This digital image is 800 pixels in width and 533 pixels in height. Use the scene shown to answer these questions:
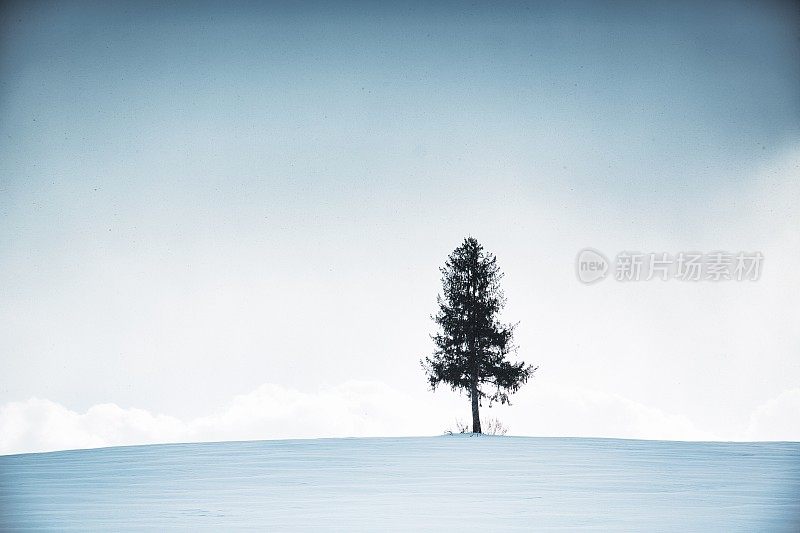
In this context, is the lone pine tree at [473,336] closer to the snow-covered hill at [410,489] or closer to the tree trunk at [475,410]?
the tree trunk at [475,410]

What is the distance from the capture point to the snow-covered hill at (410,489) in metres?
7.30

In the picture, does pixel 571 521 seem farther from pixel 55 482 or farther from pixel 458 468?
pixel 55 482

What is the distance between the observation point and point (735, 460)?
527 inches

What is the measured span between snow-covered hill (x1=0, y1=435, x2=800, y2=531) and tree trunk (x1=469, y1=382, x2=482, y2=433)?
23.9ft

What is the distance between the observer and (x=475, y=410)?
78.5ft

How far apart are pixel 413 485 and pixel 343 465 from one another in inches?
127

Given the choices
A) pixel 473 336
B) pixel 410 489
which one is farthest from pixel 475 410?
pixel 410 489

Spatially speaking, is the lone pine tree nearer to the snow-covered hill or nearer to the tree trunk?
the tree trunk

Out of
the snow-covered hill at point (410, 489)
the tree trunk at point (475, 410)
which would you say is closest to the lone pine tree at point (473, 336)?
the tree trunk at point (475, 410)

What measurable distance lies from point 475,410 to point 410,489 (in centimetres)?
1455

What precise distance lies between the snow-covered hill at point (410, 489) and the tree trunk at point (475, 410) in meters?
7.28

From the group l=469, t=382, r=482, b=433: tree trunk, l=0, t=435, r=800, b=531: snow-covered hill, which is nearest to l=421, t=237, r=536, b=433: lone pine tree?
l=469, t=382, r=482, b=433: tree trunk

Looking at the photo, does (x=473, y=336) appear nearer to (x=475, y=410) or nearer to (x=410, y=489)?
(x=475, y=410)

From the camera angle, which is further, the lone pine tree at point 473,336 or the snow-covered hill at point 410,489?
the lone pine tree at point 473,336
